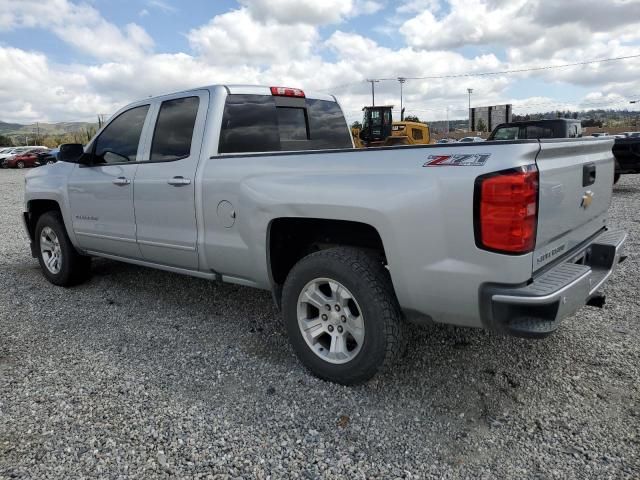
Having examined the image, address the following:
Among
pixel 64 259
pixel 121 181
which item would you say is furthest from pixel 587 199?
pixel 64 259

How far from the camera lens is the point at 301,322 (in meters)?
3.32

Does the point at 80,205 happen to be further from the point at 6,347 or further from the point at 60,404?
the point at 60,404

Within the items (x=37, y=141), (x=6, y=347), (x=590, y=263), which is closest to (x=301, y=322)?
(x=590, y=263)

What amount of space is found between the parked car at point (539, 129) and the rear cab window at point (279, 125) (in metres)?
7.33

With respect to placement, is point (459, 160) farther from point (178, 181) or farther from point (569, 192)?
point (178, 181)

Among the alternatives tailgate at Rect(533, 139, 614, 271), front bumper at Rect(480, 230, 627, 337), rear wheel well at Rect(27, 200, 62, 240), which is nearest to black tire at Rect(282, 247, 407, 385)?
front bumper at Rect(480, 230, 627, 337)

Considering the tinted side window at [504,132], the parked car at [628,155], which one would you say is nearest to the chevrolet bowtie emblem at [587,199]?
the tinted side window at [504,132]

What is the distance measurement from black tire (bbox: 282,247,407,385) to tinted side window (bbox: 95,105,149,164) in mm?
2241

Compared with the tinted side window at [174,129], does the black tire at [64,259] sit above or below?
→ below

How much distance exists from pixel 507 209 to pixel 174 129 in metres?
2.83

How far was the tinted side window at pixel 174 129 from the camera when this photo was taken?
13.4 ft

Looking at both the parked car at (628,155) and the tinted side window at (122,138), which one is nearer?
the tinted side window at (122,138)

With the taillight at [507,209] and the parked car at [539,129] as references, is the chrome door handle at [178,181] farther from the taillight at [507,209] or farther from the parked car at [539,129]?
the parked car at [539,129]

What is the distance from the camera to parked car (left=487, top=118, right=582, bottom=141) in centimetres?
1153
